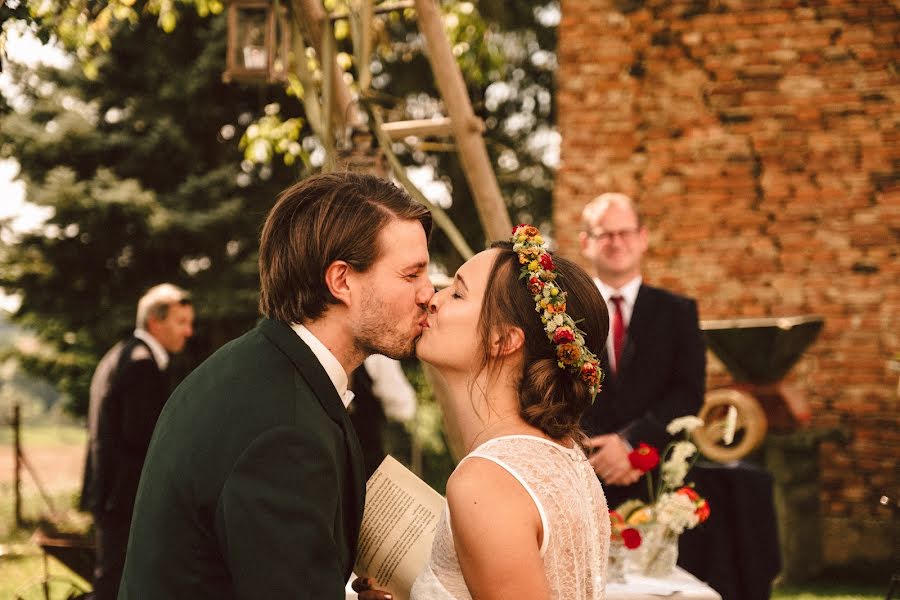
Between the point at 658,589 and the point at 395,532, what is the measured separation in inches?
48.2

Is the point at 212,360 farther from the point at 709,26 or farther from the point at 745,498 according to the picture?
the point at 709,26

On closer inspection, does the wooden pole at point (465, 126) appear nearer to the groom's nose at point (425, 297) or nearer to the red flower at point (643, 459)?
the red flower at point (643, 459)

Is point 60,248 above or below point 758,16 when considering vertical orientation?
below

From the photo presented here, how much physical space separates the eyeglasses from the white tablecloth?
4.83 ft

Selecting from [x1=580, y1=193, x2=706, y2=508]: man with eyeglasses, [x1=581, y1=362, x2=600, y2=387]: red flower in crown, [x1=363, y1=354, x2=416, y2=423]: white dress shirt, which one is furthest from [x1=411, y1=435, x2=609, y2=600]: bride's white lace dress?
[x1=363, y1=354, x2=416, y2=423]: white dress shirt

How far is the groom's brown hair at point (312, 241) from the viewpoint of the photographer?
2.12 m

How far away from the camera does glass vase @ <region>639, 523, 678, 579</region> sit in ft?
10.9

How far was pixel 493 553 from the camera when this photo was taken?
1935mm

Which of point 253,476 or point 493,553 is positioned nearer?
point 253,476

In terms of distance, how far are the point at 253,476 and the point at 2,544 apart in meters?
8.90

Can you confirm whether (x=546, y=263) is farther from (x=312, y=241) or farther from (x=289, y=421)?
(x=289, y=421)

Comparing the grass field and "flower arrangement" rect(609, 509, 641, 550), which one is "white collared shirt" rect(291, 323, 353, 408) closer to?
"flower arrangement" rect(609, 509, 641, 550)

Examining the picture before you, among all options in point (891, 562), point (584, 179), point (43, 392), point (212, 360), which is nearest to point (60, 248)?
point (584, 179)

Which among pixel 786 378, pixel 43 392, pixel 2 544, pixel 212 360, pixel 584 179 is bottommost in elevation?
pixel 43 392
